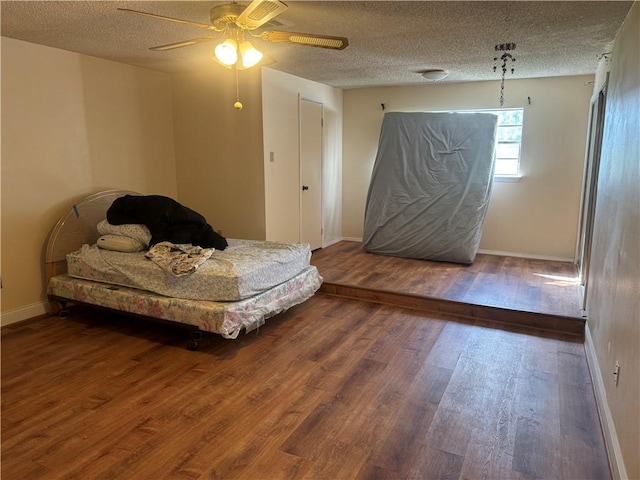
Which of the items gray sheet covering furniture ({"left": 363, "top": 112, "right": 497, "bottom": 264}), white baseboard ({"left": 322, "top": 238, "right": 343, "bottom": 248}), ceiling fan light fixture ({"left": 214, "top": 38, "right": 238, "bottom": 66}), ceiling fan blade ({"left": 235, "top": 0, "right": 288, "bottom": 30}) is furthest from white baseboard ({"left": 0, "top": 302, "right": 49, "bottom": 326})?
gray sheet covering furniture ({"left": 363, "top": 112, "right": 497, "bottom": 264})

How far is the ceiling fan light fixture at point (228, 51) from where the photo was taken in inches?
103

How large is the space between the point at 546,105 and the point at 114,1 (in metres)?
4.81

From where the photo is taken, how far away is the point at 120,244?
3.78 metres

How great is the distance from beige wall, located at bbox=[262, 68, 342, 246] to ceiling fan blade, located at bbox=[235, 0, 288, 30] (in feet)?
7.71

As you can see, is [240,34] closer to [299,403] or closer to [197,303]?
[197,303]

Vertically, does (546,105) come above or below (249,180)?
above

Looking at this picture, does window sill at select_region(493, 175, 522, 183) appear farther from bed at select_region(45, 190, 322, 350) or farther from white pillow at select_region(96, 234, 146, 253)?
white pillow at select_region(96, 234, 146, 253)

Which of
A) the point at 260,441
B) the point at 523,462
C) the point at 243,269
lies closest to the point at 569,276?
the point at 523,462

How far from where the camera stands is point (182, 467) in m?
2.07

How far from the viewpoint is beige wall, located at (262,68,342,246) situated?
4.94m

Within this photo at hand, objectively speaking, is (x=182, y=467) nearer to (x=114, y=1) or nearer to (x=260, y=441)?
(x=260, y=441)

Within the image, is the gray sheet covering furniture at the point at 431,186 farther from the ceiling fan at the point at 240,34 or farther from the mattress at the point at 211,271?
the ceiling fan at the point at 240,34

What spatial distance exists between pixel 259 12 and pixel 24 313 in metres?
3.27

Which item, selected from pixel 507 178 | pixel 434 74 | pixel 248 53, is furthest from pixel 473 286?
pixel 248 53
